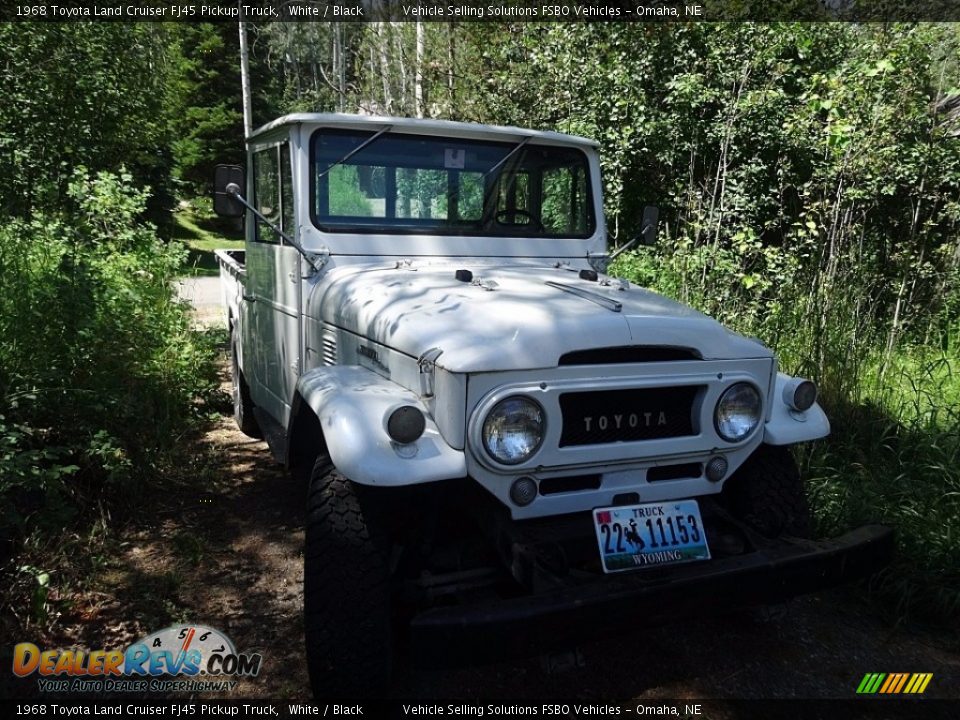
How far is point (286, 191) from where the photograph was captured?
367cm

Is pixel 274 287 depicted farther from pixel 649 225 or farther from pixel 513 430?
pixel 513 430

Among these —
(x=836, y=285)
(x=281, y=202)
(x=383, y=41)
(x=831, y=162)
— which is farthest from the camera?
(x=383, y=41)

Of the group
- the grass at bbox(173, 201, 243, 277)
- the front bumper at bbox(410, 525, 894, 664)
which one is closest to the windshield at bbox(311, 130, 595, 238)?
the front bumper at bbox(410, 525, 894, 664)

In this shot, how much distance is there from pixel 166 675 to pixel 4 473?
1.07 metres

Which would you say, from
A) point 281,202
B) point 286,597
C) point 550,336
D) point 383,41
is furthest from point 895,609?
point 383,41

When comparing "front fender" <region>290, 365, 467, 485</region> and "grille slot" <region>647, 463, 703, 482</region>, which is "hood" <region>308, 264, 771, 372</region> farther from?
"grille slot" <region>647, 463, 703, 482</region>

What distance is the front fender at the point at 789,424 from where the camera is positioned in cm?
286

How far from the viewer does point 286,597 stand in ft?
10.8

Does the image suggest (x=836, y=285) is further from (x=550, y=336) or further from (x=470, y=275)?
(x=550, y=336)

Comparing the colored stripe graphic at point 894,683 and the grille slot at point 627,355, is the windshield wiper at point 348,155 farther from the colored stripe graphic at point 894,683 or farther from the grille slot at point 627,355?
the colored stripe graphic at point 894,683

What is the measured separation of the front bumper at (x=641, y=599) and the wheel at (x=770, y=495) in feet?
0.87

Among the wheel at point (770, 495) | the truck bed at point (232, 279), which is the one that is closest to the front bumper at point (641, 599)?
the wheel at point (770, 495)

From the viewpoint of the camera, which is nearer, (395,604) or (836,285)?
(395,604)

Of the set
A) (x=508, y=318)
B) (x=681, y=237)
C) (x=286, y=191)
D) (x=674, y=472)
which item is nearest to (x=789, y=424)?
(x=674, y=472)
